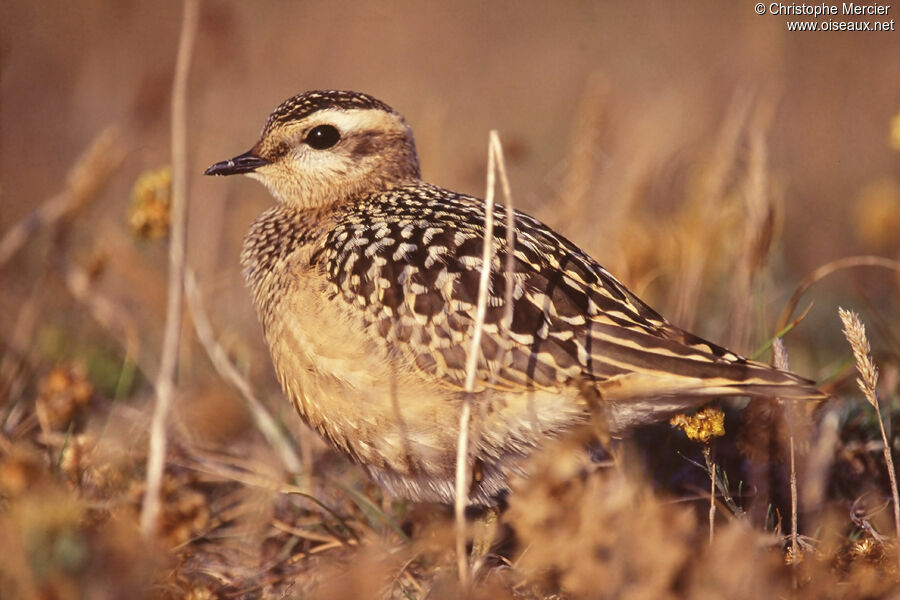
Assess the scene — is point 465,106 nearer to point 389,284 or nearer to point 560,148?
point 560,148

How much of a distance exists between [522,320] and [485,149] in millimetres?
5915

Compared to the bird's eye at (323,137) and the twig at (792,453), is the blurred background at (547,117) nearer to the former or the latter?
the bird's eye at (323,137)

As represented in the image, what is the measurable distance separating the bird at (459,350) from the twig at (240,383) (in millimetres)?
561

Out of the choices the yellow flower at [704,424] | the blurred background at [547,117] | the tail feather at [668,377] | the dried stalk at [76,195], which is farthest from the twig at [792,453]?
the dried stalk at [76,195]

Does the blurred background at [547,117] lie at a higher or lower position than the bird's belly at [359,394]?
higher

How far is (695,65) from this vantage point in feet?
43.7

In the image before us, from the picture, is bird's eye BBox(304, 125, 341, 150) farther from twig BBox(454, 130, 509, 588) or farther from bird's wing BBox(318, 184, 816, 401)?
twig BBox(454, 130, 509, 588)

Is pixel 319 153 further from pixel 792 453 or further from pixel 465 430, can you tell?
pixel 792 453

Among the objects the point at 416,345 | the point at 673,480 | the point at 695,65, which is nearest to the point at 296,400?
the point at 416,345

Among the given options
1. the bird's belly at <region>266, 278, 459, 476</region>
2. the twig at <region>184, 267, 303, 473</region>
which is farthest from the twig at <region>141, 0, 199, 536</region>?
the twig at <region>184, 267, 303, 473</region>

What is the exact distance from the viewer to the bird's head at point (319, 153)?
486 cm

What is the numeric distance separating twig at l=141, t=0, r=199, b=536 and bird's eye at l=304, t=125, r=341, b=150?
1.45 m

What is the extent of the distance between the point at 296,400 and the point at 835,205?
6997mm

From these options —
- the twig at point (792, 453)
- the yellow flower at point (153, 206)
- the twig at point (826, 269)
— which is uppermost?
the yellow flower at point (153, 206)
